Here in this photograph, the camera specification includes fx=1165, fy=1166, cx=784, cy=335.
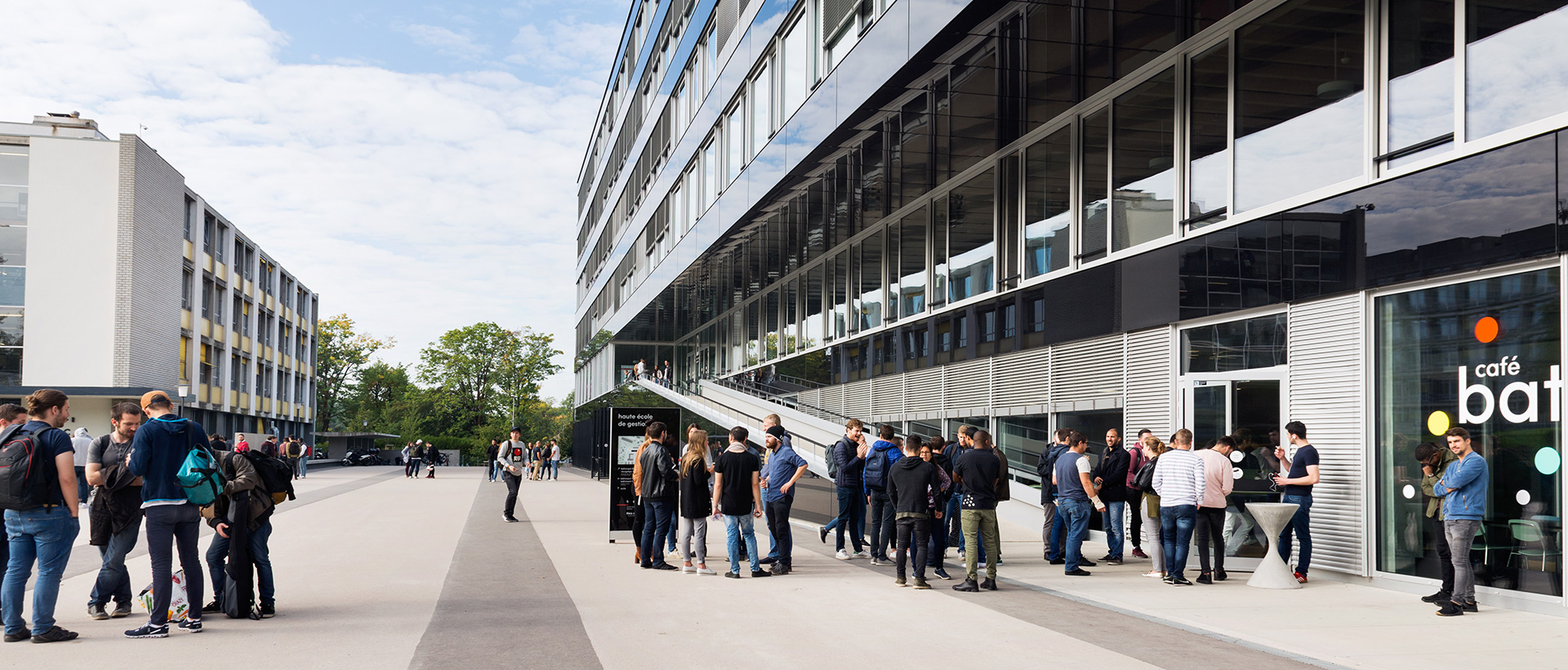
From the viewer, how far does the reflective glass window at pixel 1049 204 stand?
1848 centimetres

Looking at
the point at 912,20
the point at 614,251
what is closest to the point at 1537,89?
the point at 912,20

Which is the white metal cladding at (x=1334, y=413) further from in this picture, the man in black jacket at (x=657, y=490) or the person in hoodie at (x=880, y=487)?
the man in black jacket at (x=657, y=490)

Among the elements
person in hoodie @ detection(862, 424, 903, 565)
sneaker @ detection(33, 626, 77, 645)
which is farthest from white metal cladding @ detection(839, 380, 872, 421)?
sneaker @ detection(33, 626, 77, 645)

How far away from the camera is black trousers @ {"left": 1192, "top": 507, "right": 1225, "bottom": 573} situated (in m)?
12.3

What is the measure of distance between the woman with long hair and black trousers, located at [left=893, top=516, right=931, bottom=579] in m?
2.29

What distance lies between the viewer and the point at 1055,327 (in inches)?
730

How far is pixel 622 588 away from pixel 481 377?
95.8 m

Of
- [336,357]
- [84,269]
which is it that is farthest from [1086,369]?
[336,357]

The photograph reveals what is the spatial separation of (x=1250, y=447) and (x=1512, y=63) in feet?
16.5

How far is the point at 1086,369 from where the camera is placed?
58.0ft

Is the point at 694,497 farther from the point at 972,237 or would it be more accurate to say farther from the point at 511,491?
the point at 972,237

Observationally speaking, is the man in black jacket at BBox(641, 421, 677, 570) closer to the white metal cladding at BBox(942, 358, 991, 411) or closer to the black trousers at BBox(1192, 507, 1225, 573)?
the black trousers at BBox(1192, 507, 1225, 573)

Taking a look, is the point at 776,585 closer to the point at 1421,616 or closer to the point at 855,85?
the point at 1421,616

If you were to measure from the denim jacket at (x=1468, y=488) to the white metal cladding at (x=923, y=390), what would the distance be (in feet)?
44.0
